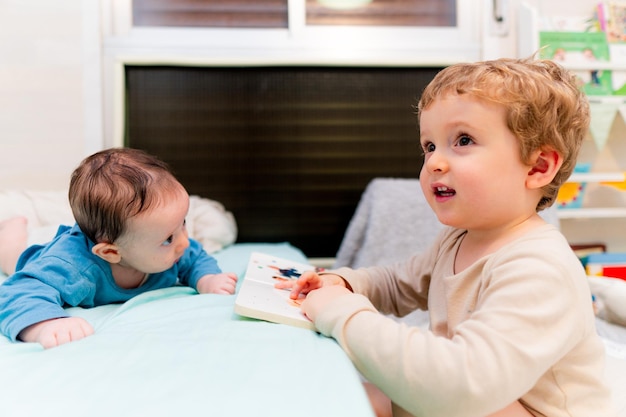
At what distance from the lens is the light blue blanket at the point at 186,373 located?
544 millimetres

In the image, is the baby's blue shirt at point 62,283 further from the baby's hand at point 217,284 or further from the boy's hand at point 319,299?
the boy's hand at point 319,299

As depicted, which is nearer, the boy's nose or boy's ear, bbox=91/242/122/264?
the boy's nose

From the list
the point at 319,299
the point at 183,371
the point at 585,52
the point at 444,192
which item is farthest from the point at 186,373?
the point at 585,52

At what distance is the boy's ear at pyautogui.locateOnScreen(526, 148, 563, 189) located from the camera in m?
0.75

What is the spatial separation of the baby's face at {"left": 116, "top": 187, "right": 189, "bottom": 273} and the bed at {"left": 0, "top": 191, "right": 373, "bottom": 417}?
0.14 m

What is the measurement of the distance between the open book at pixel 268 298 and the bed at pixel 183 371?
2 cm

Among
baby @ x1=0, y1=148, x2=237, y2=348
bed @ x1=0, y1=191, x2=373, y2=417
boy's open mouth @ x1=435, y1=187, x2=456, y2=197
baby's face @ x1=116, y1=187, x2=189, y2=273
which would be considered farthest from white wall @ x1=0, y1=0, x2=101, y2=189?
boy's open mouth @ x1=435, y1=187, x2=456, y2=197

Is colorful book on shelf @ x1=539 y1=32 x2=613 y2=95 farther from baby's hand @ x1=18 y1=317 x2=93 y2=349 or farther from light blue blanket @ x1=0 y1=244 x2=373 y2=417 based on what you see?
baby's hand @ x1=18 y1=317 x2=93 y2=349

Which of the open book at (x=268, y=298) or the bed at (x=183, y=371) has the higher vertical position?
the open book at (x=268, y=298)

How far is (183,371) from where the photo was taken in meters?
0.62

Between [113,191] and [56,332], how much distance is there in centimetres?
27

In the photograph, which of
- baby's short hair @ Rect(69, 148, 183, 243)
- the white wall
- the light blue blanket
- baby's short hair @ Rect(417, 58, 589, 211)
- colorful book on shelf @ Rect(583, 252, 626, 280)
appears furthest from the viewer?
the white wall

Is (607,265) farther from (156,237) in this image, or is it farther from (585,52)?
(156,237)

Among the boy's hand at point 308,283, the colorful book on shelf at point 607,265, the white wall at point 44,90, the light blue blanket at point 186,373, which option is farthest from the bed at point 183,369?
the white wall at point 44,90
